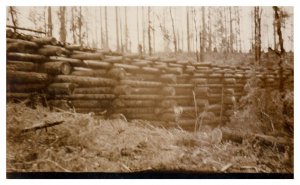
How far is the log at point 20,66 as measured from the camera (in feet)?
14.5

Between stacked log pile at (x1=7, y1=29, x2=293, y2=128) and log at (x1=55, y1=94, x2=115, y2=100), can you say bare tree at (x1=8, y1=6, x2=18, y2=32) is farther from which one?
log at (x1=55, y1=94, x2=115, y2=100)

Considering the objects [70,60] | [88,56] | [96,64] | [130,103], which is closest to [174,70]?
[130,103]

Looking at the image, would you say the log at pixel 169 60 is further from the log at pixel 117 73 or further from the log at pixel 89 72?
the log at pixel 89 72

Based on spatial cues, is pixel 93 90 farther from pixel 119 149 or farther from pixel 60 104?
pixel 119 149

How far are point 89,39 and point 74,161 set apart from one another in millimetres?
1690

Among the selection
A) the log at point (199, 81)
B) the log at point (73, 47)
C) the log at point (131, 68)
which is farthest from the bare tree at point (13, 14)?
the log at point (199, 81)

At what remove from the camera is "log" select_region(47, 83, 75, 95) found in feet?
14.6

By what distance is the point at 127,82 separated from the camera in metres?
4.73

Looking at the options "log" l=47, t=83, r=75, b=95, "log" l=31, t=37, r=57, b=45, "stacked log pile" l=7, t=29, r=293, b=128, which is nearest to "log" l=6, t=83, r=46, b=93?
"stacked log pile" l=7, t=29, r=293, b=128

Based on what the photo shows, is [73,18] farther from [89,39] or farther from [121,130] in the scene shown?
[121,130]

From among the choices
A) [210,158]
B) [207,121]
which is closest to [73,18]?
[207,121]

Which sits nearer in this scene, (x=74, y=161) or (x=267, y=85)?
(x=74, y=161)

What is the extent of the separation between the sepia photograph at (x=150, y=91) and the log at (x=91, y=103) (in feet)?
0.05
